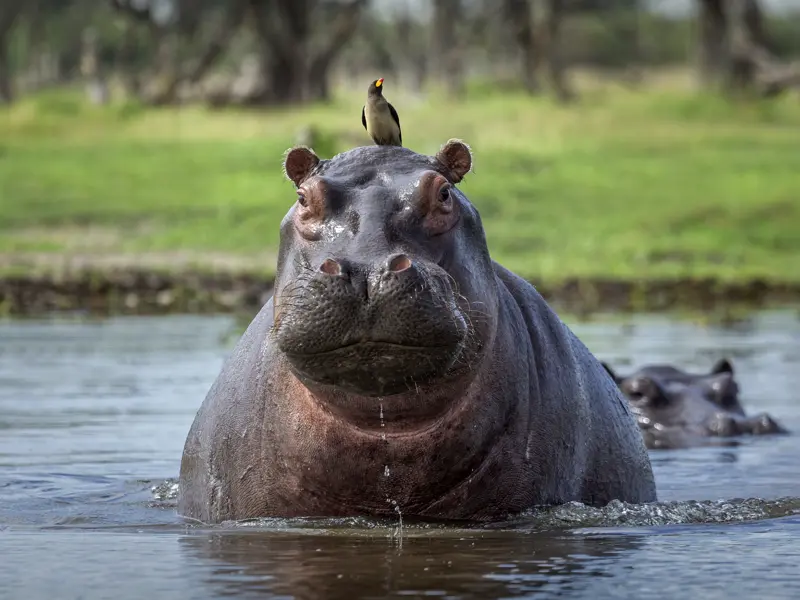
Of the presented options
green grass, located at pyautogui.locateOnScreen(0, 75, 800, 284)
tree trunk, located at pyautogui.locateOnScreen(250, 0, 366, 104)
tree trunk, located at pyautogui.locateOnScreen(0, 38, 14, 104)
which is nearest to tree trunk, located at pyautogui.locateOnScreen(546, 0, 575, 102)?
green grass, located at pyautogui.locateOnScreen(0, 75, 800, 284)

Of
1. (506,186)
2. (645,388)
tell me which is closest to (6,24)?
(506,186)

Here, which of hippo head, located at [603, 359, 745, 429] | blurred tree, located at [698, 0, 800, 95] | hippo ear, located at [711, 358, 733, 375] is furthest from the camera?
blurred tree, located at [698, 0, 800, 95]

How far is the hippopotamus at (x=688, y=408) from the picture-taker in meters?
9.25

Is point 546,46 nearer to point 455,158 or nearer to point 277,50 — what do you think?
point 277,50

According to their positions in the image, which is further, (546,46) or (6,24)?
(6,24)

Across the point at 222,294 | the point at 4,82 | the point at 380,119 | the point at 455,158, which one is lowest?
the point at 455,158

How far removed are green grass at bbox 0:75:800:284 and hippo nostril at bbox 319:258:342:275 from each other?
39.1 ft

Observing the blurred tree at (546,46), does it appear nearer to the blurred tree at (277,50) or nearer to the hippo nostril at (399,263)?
the blurred tree at (277,50)

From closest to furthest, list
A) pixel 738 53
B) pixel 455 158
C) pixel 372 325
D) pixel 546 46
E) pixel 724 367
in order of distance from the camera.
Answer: pixel 372 325
pixel 455 158
pixel 724 367
pixel 738 53
pixel 546 46

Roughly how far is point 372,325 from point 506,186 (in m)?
18.4

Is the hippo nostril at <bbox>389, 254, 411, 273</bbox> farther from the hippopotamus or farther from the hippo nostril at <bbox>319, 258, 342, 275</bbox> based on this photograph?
the hippopotamus

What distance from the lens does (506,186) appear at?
23375 mm

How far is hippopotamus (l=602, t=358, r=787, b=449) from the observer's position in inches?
364

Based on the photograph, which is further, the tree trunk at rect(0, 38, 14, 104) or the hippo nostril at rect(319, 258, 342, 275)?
the tree trunk at rect(0, 38, 14, 104)
